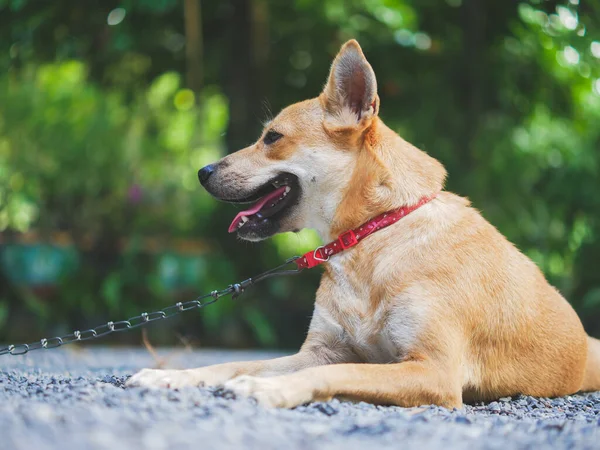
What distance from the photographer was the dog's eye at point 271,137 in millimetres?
4633

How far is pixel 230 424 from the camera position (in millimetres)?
2596

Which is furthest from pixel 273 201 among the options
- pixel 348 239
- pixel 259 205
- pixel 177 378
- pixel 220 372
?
pixel 177 378

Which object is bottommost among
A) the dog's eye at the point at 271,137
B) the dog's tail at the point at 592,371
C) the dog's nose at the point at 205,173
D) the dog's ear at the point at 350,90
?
the dog's tail at the point at 592,371

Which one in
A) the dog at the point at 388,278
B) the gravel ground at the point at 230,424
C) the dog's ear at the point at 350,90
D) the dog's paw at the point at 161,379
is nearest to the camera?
the gravel ground at the point at 230,424

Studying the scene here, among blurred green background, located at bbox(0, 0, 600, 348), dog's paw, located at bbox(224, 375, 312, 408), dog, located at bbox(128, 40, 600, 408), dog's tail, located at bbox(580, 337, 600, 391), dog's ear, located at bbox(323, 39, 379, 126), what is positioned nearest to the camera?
dog's paw, located at bbox(224, 375, 312, 408)

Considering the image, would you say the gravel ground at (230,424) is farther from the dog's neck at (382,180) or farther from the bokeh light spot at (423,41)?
the bokeh light spot at (423,41)

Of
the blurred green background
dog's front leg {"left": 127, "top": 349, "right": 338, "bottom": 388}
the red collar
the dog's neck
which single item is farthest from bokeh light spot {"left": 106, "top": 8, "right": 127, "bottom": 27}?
dog's front leg {"left": 127, "top": 349, "right": 338, "bottom": 388}

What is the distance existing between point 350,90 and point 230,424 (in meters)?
2.50

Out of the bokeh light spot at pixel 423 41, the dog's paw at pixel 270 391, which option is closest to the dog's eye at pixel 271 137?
the dog's paw at pixel 270 391

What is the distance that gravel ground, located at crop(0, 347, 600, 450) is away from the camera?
2.36 m

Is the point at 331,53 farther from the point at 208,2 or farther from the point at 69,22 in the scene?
the point at 69,22

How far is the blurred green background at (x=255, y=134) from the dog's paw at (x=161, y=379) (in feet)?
21.7

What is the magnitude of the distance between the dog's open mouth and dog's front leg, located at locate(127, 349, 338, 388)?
92 centimetres

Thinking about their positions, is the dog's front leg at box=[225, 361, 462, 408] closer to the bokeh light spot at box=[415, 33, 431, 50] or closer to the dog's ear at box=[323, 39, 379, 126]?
the dog's ear at box=[323, 39, 379, 126]
